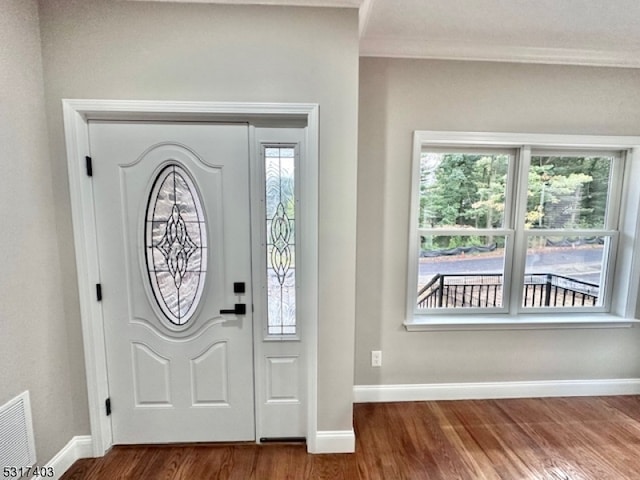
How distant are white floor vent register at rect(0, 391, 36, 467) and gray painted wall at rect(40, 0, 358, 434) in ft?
2.55

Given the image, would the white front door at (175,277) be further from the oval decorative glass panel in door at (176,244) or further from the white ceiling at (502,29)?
the white ceiling at (502,29)

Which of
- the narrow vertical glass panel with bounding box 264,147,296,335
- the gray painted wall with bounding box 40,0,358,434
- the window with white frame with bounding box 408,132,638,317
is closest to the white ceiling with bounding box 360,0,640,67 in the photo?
the gray painted wall with bounding box 40,0,358,434

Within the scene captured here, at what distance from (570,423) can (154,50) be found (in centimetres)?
368

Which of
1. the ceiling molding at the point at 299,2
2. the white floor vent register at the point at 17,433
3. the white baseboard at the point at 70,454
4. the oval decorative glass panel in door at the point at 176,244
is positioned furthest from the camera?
the oval decorative glass panel in door at the point at 176,244

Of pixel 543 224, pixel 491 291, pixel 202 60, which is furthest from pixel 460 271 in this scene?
pixel 202 60

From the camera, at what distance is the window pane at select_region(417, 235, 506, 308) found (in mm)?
2549

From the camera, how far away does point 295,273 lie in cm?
199

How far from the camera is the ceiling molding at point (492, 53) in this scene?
2.21 metres

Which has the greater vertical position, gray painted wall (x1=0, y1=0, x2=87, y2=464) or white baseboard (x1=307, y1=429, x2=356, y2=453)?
gray painted wall (x1=0, y1=0, x2=87, y2=464)

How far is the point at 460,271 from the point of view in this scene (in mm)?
2586

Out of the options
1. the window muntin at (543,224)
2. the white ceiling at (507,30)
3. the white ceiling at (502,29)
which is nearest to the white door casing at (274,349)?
the white ceiling at (502,29)

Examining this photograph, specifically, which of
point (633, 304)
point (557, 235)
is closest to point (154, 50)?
Answer: point (557, 235)

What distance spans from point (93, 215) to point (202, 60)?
111cm

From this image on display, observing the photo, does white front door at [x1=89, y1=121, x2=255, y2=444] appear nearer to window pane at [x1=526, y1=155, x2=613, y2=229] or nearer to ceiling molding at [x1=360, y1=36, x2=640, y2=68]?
ceiling molding at [x1=360, y1=36, x2=640, y2=68]
